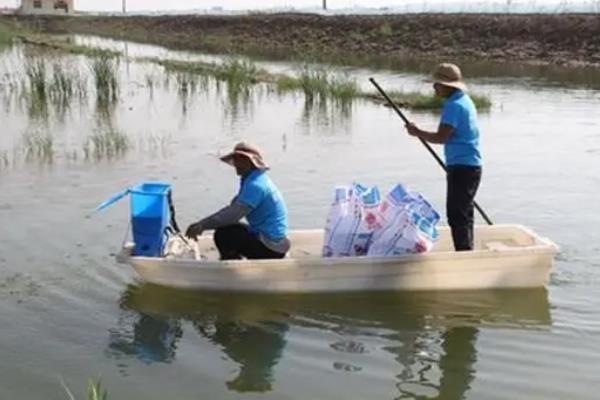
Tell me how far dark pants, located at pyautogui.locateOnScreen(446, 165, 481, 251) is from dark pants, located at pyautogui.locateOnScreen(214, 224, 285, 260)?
1371 millimetres

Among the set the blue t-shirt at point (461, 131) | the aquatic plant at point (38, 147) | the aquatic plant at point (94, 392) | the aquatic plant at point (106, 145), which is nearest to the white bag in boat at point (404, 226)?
the blue t-shirt at point (461, 131)

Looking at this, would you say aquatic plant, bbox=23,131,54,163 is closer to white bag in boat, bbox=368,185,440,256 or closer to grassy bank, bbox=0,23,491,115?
grassy bank, bbox=0,23,491,115

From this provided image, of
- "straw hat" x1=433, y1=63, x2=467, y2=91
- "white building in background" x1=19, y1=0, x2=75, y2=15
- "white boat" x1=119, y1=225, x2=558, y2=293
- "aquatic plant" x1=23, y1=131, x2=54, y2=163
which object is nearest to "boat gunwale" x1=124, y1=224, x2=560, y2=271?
"white boat" x1=119, y1=225, x2=558, y2=293

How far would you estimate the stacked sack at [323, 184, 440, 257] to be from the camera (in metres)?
6.32

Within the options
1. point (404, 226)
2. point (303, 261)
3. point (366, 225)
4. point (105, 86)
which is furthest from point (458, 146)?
point (105, 86)

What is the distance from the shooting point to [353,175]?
11.0 meters

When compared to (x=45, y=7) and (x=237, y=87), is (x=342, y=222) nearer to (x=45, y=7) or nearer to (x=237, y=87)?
(x=237, y=87)

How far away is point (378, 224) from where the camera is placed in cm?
643

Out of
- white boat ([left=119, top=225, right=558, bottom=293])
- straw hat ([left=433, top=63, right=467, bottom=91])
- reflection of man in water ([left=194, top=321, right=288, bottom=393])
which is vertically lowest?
reflection of man in water ([left=194, top=321, right=288, bottom=393])

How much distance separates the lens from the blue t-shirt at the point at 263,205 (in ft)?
20.3

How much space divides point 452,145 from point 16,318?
11.2 ft

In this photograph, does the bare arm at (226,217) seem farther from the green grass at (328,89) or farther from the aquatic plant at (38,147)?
the green grass at (328,89)

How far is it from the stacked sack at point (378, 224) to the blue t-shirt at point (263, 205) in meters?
0.39

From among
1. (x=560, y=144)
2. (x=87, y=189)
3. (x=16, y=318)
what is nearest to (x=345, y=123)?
(x=560, y=144)
